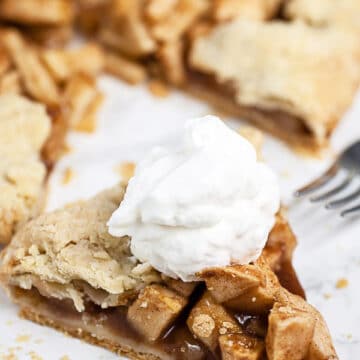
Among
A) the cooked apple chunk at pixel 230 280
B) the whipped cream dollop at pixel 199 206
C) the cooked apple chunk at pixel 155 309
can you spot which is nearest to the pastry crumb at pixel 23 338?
the cooked apple chunk at pixel 155 309

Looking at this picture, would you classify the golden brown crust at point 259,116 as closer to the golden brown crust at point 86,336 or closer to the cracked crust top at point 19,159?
the cracked crust top at point 19,159

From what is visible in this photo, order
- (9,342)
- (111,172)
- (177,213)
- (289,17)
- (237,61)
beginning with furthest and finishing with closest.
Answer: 1. (289,17)
2. (237,61)
3. (111,172)
4. (9,342)
5. (177,213)

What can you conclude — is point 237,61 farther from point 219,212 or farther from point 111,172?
point 219,212

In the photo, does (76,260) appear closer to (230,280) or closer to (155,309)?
(155,309)

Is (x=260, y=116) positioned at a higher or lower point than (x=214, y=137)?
lower

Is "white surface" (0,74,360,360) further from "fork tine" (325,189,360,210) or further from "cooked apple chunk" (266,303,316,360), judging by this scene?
"cooked apple chunk" (266,303,316,360)

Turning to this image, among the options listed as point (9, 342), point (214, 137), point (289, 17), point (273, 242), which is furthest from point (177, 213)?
point (289, 17)

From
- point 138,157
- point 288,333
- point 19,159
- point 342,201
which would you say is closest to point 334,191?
point 342,201

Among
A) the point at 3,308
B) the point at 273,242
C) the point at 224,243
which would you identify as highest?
the point at 224,243
